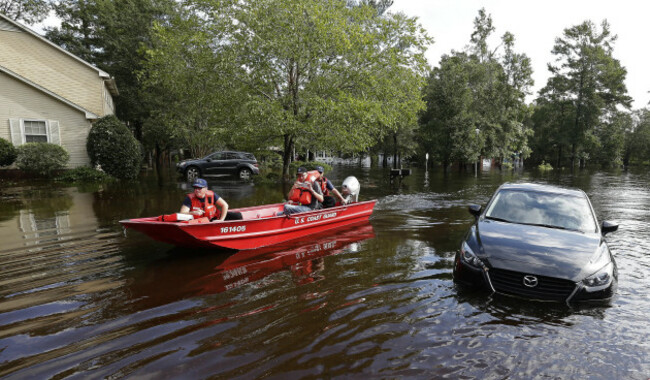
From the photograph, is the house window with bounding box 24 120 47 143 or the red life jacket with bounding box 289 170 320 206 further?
the house window with bounding box 24 120 47 143

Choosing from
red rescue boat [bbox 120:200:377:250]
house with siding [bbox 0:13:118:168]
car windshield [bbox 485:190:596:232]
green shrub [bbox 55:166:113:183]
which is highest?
house with siding [bbox 0:13:118:168]

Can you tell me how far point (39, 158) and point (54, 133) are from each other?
2.52 m

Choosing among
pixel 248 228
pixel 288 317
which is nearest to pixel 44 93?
pixel 248 228

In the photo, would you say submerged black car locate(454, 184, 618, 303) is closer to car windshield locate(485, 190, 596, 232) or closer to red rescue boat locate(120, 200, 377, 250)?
car windshield locate(485, 190, 596, 232)

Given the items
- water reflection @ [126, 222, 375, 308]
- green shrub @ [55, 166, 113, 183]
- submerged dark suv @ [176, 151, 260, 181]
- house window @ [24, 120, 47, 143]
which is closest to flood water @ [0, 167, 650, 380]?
water reflection @ [126, 222, 375, 308]

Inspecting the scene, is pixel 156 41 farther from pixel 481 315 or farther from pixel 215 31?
pixel 481 315

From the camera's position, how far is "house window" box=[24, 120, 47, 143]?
63.4 ft

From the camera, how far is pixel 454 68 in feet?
115

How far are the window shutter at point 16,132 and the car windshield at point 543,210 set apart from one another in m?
23.0

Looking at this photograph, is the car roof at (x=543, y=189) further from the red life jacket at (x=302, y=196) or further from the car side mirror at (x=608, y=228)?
the red life jacket at (x=302, y=196)

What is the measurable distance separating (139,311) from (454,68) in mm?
36431

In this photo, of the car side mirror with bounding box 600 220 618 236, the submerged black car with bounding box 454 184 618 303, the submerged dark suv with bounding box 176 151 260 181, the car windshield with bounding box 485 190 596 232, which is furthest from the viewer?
the submerged dark suv with bounding box 176 151 260 181

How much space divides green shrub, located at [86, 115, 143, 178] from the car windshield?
19.5m

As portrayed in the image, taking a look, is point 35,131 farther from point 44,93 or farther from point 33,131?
point 44,93
